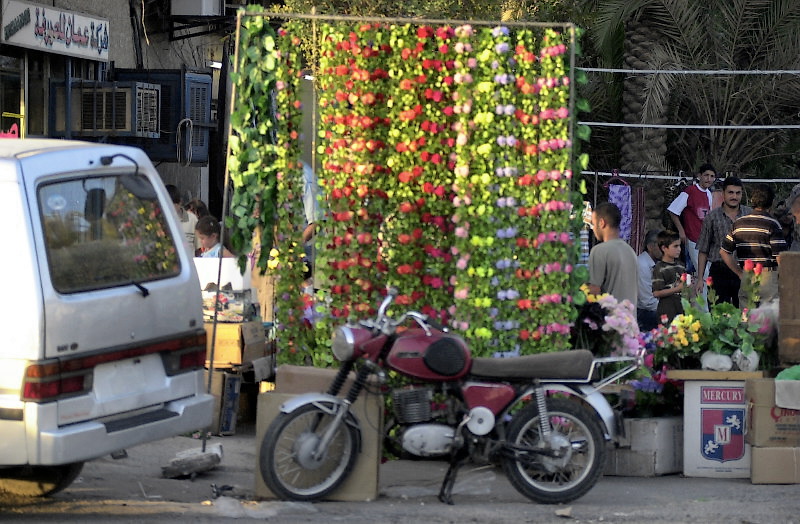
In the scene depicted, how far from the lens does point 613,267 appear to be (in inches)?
422

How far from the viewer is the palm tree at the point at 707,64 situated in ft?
70.2

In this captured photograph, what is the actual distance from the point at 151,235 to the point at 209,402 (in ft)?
3.21

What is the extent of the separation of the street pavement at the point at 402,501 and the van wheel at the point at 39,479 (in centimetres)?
8

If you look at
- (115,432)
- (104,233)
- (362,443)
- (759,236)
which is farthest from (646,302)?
(115,432)

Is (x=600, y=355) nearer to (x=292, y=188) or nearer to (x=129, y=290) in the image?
(x=292, y=188)

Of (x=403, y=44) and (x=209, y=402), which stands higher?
(x=403, y=44)

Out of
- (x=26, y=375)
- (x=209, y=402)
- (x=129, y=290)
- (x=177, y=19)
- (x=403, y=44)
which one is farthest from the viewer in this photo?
(x=177, y=19)

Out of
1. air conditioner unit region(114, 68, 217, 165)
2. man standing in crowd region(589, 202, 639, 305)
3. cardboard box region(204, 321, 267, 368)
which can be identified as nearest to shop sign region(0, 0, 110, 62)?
air conditioner unit region(114, 68, 217, 165)

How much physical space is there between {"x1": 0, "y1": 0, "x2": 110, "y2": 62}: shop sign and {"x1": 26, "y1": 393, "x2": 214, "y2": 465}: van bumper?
9.12m

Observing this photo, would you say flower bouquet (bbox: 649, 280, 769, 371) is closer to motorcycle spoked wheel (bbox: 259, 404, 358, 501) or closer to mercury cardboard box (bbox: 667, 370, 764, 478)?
mercury cardboard box (bbox: 667, 370, 764, 478)

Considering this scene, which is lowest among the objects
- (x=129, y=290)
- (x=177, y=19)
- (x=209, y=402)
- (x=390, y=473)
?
(x=390, y=473)

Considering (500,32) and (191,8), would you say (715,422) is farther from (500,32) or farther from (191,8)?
(191,8)

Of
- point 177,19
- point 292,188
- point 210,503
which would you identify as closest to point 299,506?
point 210,503

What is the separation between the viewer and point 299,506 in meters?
8.11
